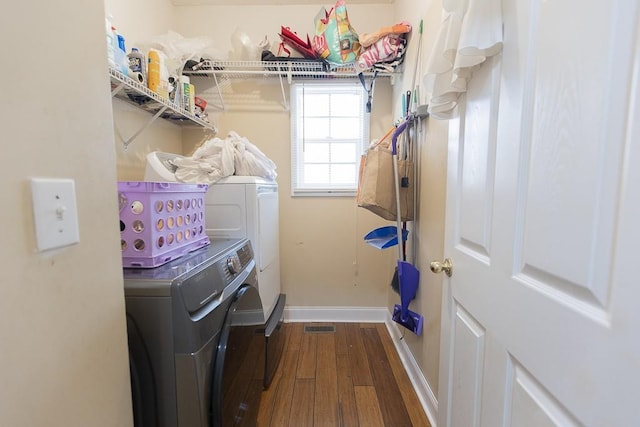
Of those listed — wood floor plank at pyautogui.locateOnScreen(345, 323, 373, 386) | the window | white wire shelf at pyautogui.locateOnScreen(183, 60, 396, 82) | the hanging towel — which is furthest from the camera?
the window

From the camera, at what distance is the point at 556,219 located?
1.76 feet

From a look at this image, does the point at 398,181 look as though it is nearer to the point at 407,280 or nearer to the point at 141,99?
the point at 407,280

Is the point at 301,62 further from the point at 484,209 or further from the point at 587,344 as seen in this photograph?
the point at 587,344

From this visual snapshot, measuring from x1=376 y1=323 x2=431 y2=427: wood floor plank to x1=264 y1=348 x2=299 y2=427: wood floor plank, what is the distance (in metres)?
0.68

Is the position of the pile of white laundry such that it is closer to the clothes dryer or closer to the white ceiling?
the clothes dryer

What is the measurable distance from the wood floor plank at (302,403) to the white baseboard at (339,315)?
783 mm

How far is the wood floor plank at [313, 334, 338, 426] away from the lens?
150 cm

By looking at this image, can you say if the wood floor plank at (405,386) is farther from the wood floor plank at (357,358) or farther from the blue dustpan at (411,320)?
the blue dustpan at (411,320)

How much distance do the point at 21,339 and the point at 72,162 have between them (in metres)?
0.28

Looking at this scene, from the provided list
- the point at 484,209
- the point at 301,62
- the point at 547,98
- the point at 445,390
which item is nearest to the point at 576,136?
the point at 547,98

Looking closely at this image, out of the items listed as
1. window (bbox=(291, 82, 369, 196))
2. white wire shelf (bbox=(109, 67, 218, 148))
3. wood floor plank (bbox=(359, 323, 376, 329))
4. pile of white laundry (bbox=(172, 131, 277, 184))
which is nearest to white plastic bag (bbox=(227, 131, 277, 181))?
pile of white laundry (bbox=(172, 131, 277, 184))

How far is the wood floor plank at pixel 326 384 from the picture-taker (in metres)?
1.50

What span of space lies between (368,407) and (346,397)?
14 cm

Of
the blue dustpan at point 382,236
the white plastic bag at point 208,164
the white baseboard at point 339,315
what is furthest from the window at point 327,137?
the white baseboard at point 339,315
